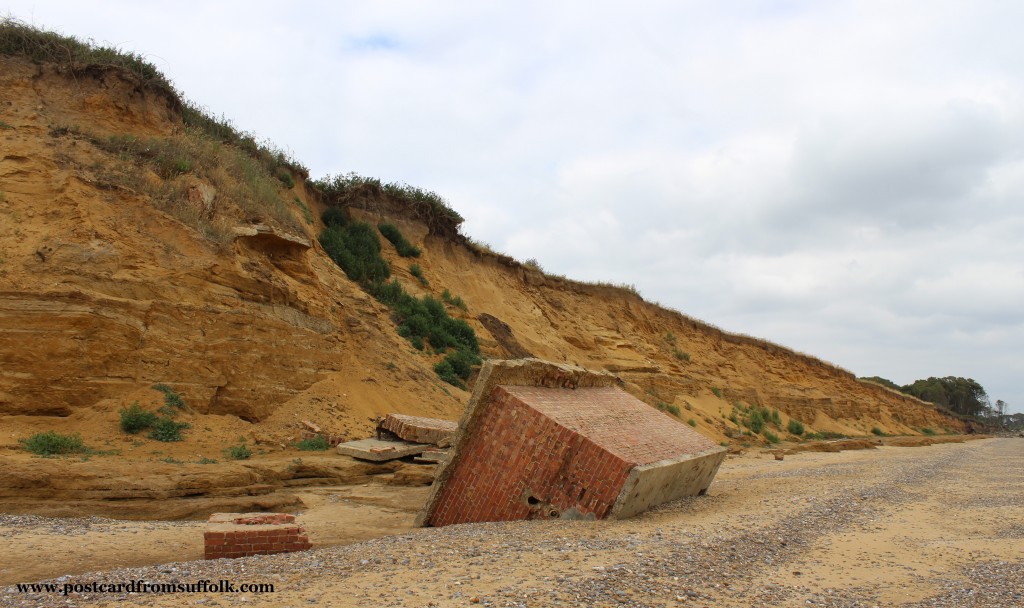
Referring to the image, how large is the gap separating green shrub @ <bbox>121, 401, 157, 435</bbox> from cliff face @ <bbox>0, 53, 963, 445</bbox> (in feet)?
0.78

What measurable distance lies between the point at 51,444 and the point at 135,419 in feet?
4.05

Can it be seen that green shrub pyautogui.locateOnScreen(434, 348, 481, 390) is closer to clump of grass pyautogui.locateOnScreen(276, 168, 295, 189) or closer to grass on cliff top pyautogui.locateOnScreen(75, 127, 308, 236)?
grass on cliff top pyautogui.locateOnScreen(75, 127, 308, 236)

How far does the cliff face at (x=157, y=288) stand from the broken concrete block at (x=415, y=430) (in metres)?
1.23

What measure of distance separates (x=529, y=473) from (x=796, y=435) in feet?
90.1

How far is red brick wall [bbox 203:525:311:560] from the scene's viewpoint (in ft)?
17.8

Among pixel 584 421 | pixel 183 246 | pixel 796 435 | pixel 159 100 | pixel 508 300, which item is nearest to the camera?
pixel 584 421

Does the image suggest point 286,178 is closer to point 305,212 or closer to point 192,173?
point 305,212

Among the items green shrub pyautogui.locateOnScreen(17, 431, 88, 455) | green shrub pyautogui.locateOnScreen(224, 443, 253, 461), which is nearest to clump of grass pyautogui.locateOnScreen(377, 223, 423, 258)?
green shrub pyautogui.locateOnScreen(224, 443, 253, 461)

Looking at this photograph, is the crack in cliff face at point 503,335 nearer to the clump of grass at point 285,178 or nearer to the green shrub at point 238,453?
the clump of grass at point 285,178

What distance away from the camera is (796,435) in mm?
31062

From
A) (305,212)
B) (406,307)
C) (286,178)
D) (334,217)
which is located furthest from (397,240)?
(286,178)

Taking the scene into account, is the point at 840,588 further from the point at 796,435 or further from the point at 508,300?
the point at 796,435

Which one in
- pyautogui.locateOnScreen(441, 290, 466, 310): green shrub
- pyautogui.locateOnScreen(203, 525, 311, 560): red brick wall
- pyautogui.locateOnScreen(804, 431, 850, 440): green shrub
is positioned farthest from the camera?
pyautogui.locateOnScreen(804, 431, 850, 440): green shrub

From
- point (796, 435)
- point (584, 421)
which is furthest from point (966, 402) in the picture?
point (584, 421)
